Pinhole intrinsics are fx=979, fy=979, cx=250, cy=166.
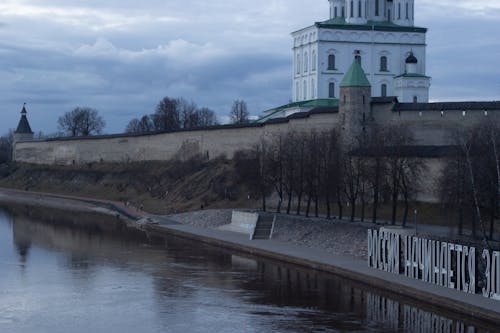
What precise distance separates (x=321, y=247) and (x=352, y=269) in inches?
186

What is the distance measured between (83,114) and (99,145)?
3293cm

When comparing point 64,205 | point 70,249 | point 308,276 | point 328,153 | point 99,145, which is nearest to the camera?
point 308,276

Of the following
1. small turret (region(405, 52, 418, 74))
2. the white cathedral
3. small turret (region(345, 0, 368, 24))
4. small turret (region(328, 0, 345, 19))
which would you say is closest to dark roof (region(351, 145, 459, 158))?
small turret (region(405, 52, 418, 74))

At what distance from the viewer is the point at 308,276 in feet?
77.0

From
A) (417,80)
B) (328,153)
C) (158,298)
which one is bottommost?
(158,298)

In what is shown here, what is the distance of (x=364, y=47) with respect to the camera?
171ft

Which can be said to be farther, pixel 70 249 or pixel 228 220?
pixel 228 220

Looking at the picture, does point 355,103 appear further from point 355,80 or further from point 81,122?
point 81,122

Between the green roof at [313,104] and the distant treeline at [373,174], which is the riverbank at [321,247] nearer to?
the distant treeline at [373,174]

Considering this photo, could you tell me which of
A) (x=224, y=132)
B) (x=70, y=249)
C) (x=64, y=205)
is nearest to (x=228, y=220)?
(x=70, y=249)

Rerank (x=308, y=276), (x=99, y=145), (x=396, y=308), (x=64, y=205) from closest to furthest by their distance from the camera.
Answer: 1. (x=396, y=308)
2. (x=308, y=276)
3. (x=64, y=205)
4. (x=99, y=145)

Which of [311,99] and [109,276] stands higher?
[311,99]

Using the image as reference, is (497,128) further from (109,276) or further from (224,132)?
(224,132)

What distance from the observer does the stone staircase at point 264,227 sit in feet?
102
